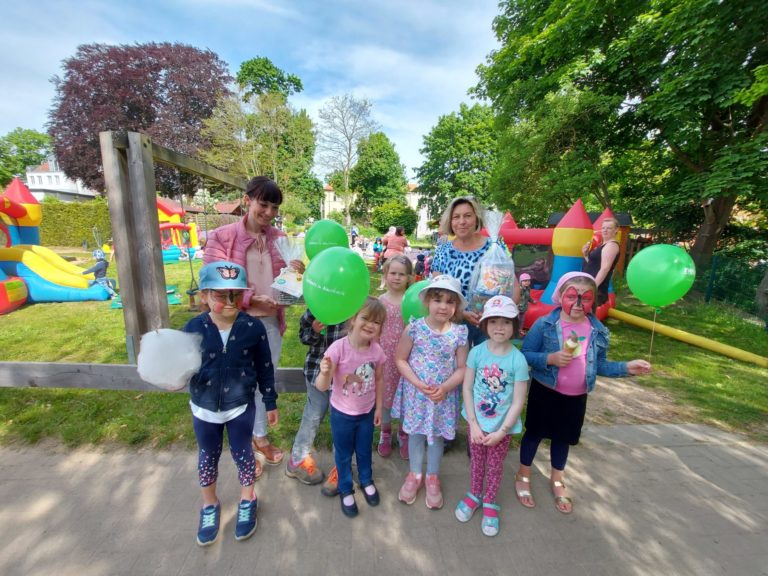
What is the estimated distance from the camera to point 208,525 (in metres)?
2.01

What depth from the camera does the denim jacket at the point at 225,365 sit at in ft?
6.32

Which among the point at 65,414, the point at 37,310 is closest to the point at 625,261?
the point at 65,414

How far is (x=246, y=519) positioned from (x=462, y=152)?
35016mm

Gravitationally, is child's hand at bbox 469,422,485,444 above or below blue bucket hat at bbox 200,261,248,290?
below

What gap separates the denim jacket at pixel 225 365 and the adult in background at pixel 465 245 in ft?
4.86

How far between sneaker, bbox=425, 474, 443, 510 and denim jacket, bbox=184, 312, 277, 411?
1379mm

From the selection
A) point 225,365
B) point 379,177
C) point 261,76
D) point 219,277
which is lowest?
point 225,365

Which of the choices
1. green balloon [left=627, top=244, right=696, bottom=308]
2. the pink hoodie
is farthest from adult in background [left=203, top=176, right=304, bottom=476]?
green balloon [left=627, top=244, right=696, bottom=308]

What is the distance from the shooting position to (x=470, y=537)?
208cm

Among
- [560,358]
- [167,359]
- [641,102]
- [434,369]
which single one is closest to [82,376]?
[167,359]

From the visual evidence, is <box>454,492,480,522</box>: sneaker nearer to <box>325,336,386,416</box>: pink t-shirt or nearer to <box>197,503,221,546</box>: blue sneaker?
<box>325,336,386,416</box>: pink t-shirt

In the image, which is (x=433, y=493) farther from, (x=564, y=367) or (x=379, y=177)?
(x=379, y=177)

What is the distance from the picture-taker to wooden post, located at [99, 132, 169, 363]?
2.70m

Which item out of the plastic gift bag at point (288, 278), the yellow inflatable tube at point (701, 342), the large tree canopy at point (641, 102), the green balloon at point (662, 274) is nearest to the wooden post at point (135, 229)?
the plastic gift bag at point (288, 278)
